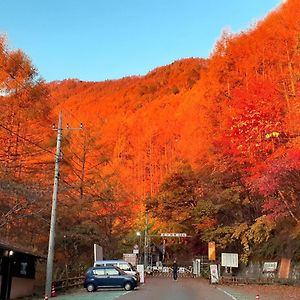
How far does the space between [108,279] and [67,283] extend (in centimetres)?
247

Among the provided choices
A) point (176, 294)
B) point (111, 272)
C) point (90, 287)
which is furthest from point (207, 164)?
point (176, 294)

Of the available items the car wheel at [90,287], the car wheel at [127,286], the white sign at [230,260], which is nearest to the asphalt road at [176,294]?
the car wheel at [127,286]

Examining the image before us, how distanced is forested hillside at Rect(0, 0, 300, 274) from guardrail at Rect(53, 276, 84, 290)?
132 inches

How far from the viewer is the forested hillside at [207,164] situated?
25.8m

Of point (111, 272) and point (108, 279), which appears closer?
point (108, 279)

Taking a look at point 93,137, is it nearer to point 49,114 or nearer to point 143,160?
point 49,114

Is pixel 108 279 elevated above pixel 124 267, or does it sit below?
below

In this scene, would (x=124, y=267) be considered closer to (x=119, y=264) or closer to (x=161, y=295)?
(x=119, y=264)

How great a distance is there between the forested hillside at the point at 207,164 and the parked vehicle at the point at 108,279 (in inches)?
177

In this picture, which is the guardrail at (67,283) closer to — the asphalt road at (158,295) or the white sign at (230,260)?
the asphalt road at (158,295)

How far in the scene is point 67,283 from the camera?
26.5 m

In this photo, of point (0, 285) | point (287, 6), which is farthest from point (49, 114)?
point (287, 6)

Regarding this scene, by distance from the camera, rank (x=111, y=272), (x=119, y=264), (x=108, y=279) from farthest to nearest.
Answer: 1. (x=119, y=264)
2. (x=111, y=272)
3. (x=108, y=279)

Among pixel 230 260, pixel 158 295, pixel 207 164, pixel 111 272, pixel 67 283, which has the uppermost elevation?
pixel 207 164
